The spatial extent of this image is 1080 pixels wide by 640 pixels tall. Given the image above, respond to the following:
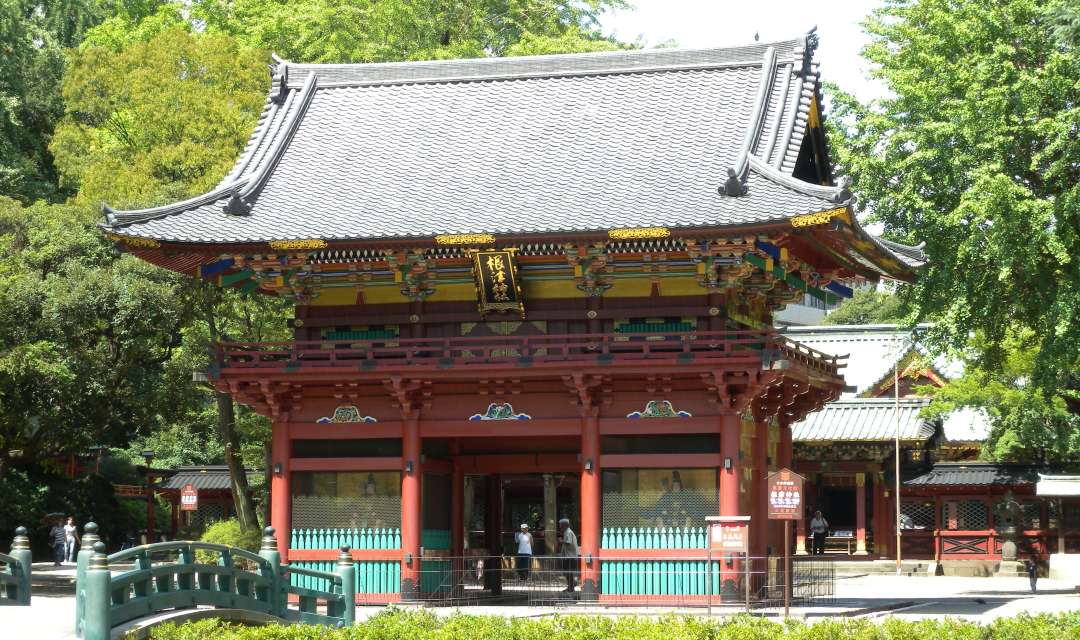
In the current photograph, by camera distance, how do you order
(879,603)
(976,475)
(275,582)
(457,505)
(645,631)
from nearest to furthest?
(645,631)
(275,582)
(879,603)
(457,505)
(976,475)

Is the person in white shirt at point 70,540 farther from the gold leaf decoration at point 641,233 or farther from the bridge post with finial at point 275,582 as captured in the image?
the gold leaf decoration at point 641,233

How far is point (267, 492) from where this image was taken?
1773 inches

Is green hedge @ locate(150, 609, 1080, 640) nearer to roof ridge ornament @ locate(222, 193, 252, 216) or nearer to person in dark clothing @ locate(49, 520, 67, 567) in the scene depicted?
roof ridge ornament @ locate(222, 193, 252, 216)

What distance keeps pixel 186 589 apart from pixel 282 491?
10.2m

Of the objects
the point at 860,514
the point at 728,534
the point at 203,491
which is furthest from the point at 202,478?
the point at 728,534

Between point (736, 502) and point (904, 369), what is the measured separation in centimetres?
2908

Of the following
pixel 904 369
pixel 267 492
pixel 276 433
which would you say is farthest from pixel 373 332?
pixel 904 369

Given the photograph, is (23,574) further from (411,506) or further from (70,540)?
(70,540)

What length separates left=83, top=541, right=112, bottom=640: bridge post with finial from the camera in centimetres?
1877

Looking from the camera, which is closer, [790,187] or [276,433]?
[790,187]

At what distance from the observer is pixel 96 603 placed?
18.8m

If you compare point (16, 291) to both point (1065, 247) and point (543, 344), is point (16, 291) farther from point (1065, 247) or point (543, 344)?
point (1065, 247)

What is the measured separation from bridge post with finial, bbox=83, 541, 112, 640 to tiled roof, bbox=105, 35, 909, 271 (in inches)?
478

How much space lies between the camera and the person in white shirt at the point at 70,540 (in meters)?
50.4
